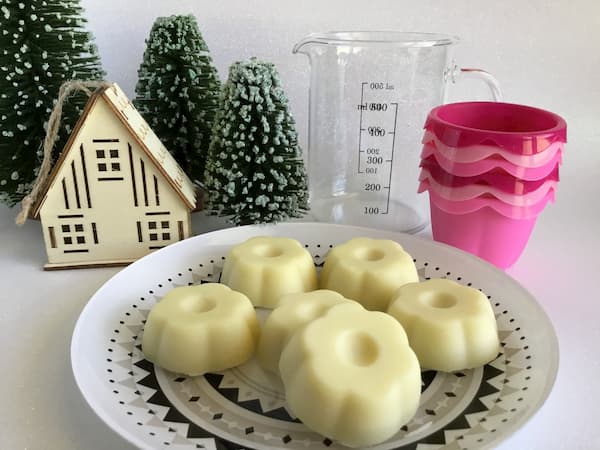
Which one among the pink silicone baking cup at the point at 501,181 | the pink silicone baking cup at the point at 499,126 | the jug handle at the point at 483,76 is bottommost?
the pink silicone baking cup at the point at 501,181

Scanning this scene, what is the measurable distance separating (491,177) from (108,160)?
1.37ft

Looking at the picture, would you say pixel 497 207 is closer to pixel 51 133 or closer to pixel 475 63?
pixel 475 63

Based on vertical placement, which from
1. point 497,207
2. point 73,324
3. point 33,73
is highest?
point 33,73

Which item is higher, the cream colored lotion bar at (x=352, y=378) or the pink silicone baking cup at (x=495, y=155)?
the pink silicone baking cup at (x=495, y=155)

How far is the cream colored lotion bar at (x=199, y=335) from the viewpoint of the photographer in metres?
0.49

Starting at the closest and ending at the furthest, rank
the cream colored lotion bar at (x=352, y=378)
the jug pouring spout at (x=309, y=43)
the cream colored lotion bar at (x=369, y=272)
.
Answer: the cream colored lotion bar at (x=352, y=378) → the cream colored lotion bar at (x=369, y=272) → the jug pouring spout at (x=309, y=43)

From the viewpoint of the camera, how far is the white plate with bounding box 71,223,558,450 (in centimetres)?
42

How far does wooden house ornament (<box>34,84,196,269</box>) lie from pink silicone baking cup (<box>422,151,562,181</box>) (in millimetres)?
305

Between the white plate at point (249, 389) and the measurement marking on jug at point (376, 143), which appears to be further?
the measurement marking on jug at point (376, 143)

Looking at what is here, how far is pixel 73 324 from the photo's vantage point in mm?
582

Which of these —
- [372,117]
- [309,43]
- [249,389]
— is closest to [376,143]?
[372,117]

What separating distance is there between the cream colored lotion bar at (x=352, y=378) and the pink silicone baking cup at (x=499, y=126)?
0.24m

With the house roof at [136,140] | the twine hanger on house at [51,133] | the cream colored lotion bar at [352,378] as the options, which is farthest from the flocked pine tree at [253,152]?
the cream colored lotion bar at [352,378]

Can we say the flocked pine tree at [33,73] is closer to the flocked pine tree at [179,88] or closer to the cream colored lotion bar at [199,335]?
the flocked pine tree at [179,88]
